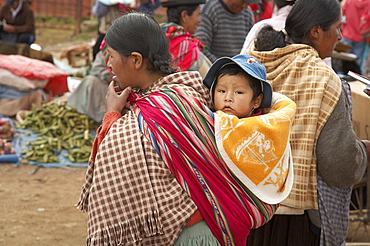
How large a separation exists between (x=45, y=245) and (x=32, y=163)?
2307mm

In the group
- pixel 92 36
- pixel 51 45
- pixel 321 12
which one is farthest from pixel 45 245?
pixel 92 36

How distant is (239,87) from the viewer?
7.07 feet

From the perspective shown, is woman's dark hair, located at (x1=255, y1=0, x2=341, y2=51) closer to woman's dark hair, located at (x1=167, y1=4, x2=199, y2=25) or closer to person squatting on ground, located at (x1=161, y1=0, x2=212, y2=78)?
person squatting on ground, located at (x1=161, y1=0, x2=212, y2=78)

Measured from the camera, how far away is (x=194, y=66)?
443 cm

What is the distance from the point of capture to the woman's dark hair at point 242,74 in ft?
7.14

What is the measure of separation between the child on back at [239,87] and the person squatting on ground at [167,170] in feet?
0.31

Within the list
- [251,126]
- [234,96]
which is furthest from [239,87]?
[251,126]

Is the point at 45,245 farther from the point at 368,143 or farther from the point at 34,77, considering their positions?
the point at 34,77

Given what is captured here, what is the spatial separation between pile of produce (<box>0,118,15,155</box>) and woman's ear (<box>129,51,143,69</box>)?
196 inches

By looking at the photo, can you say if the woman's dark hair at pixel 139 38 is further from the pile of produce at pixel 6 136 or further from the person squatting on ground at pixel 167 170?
the pile of produce at pixel 6 136

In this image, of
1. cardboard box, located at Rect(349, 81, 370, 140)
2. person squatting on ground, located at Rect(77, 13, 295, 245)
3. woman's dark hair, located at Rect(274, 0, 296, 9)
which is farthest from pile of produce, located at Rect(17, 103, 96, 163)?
person squatting on ground, located at Rect(77, 13, 295, 245)

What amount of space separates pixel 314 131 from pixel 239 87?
67 centimetres

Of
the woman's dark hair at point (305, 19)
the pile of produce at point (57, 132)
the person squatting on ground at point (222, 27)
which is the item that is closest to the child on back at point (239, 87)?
the woman's dark hair at point (305, 19)

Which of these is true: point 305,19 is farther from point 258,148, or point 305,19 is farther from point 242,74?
point 258,148
